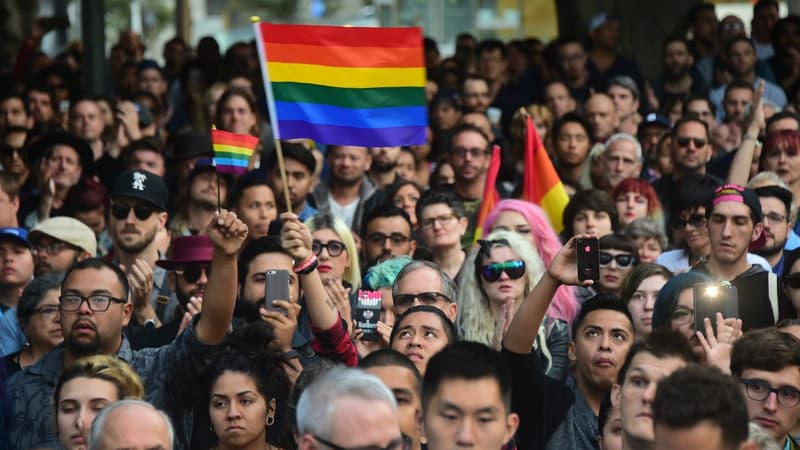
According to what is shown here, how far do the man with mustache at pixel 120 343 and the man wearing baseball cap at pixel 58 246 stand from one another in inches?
70.1

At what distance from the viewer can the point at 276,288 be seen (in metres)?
8.92

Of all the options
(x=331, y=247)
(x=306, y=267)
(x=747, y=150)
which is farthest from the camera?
(x=747, y=150)

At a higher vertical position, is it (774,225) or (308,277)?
(774,225)

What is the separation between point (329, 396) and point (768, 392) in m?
2.67

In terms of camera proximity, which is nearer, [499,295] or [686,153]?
[499,295]

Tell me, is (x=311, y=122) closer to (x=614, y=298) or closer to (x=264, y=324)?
(x=264, y=324)

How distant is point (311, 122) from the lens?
9.80 metres

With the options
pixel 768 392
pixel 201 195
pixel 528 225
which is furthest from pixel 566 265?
pixel 201 195

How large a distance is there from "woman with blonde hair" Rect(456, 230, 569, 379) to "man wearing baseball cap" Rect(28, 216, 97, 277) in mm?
2821

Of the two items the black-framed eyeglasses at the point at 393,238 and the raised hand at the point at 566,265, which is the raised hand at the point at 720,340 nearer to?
the raised hand at the point at 566,265

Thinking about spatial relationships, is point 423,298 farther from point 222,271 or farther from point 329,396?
point 329,396

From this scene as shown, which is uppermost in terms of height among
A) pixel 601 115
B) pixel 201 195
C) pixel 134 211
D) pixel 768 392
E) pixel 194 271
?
pixel 601 115

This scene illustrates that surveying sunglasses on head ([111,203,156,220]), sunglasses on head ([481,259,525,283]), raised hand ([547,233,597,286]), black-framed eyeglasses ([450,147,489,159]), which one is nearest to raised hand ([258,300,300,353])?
sunglasses on head ([481,259,525,283])

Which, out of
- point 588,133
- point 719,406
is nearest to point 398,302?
point 719,406
